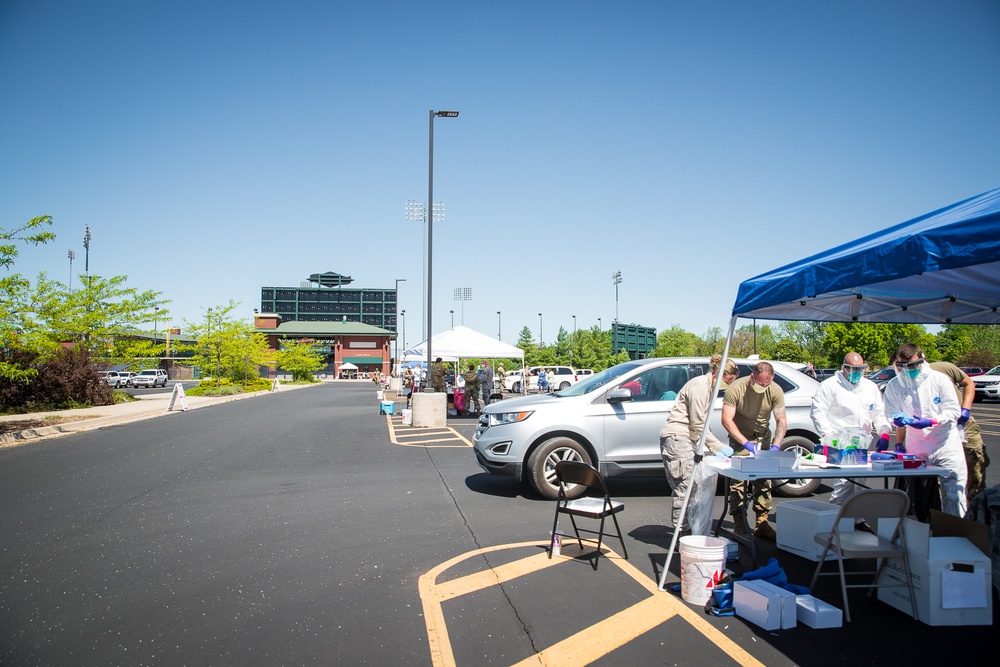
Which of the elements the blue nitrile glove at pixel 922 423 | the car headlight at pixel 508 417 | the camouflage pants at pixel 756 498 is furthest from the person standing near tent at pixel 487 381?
the blue nitrile glove at pixel 922 423

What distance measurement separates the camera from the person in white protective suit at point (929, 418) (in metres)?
5.65

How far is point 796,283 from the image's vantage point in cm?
501

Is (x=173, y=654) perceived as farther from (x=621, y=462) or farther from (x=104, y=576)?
(x=621, y=462)

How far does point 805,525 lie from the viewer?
5738mm

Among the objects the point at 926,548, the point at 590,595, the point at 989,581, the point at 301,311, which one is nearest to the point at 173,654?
the point at 590,595

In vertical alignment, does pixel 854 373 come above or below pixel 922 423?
above

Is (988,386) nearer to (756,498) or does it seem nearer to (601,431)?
(601,431)

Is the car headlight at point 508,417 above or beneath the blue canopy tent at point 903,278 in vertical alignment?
beneath

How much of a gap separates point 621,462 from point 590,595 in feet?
11.1

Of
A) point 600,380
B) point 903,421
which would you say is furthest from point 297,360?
point 903,421

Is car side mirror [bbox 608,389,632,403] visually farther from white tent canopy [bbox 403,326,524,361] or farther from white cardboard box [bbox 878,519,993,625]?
white tent canopy [bbox 403,326,524,361]

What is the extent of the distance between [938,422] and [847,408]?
826 mm

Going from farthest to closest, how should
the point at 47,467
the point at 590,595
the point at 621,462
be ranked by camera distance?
1. the point at 47,467
2. the point at 621,462
3. the point at 590,595

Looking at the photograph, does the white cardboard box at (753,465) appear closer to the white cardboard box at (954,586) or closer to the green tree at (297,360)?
the white cardboard box at (954,586)
